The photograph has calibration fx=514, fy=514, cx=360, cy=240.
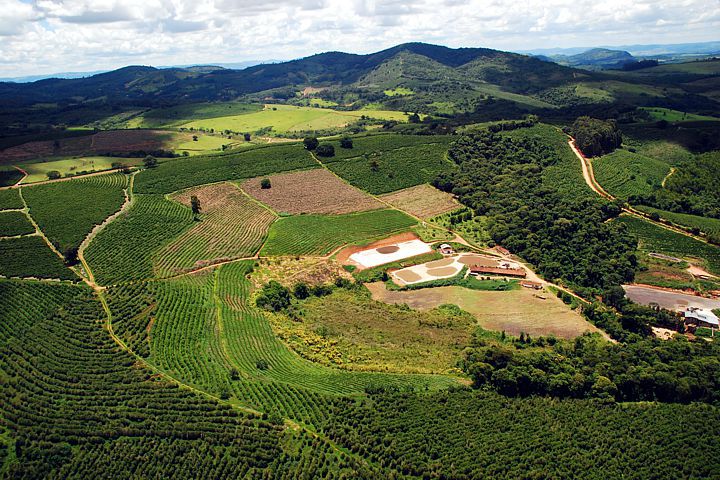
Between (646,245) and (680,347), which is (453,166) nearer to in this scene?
(646,245)

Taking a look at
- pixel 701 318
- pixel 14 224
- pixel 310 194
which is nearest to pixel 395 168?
pixel 310 194

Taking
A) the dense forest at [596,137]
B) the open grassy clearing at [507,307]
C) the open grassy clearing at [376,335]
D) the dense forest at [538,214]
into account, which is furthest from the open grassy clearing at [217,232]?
the dense forest at [596,137]

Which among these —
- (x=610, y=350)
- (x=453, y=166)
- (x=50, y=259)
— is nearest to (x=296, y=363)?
(x=610, y=350)

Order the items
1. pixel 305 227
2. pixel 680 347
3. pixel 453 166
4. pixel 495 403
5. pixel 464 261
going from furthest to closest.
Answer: pixel 453 166, pixel 305 227, pixel 464 261, pixel 680 347, pixel 495 403

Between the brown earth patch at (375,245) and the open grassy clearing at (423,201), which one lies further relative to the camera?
the open grassy clearing at (423,201)

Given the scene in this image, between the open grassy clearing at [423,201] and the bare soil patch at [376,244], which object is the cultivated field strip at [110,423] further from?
the open grassy clearing at [423,201]

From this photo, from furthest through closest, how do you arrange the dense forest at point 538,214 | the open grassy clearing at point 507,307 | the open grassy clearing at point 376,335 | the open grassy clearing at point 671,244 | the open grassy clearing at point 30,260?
the open grassy clearing at point 671,244 → the dense forest at point 538,214 → the open grassy clearing at point 30,260 → the open grassy clearing at point 507,307 → the open grassy clearing at point 376,335

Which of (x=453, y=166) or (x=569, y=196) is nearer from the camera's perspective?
(x=569, y=196)

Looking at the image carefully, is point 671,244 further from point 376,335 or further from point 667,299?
point 376,335
